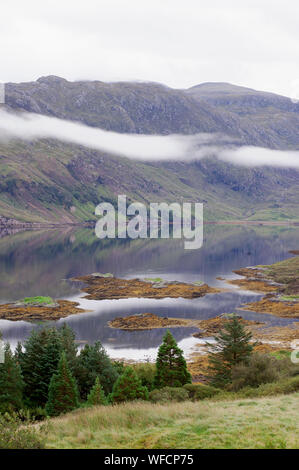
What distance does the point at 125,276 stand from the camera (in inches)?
5118

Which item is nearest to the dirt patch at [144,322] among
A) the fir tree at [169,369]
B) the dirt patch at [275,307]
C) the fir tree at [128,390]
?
the dirt patch at [275,307]

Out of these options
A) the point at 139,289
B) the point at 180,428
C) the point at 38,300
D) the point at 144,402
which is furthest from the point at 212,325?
the point at 180,428

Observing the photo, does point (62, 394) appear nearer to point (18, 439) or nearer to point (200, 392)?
point (200, 392)

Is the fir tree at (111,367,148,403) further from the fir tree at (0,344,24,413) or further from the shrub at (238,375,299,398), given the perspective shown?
the fir tree at (0,344,24,413)

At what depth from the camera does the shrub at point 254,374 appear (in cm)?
3459

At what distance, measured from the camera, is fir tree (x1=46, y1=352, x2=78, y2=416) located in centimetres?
3188

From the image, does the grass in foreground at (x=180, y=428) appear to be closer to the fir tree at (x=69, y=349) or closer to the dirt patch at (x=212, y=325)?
the fir tree at (x=69, y=349)

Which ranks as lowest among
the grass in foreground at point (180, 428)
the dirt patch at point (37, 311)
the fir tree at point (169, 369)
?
the dirt patch at point (37, 311)

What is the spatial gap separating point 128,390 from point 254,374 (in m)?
10.9

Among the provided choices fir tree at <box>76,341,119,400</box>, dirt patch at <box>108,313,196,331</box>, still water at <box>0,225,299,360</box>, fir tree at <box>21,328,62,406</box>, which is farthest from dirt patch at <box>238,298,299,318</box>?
fir tree at <box>21,328,62,406</box>

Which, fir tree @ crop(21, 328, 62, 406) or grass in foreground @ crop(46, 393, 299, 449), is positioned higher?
grass in foreground @ crop(46, 393, 299, 449)

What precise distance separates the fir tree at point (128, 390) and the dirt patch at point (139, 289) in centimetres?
6938

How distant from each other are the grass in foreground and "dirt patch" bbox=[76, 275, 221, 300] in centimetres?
8123
